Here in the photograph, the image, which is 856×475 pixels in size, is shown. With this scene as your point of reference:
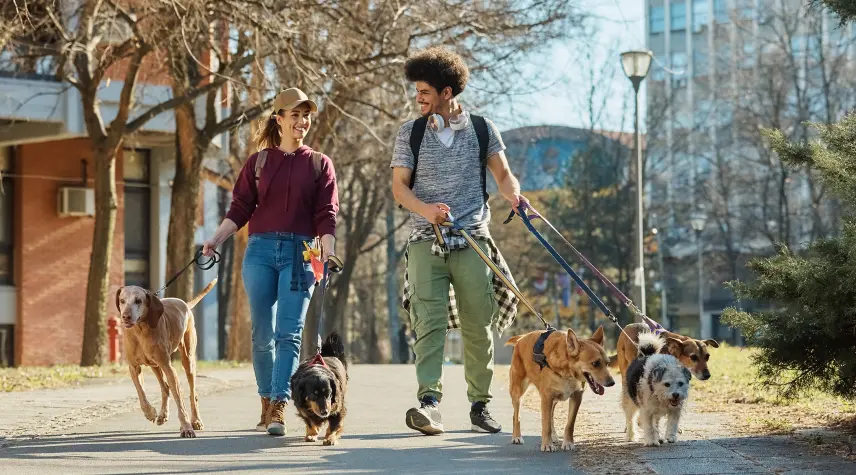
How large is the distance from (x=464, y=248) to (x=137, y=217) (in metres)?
23.4

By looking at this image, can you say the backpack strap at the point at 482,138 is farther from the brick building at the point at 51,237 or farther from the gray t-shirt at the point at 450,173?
the brick building at the point at 51,237

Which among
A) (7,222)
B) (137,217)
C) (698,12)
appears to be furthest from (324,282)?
(698,12)

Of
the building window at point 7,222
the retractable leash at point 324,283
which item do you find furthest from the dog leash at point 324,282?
the building window at point 7,222

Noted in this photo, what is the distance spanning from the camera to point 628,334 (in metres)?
9.91

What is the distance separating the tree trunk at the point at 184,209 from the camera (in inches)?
901

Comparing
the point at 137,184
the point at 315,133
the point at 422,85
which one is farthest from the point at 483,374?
the point at 137,184

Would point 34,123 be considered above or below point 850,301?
above

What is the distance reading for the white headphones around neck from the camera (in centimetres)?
875

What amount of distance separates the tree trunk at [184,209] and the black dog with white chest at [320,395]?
14.6 meters

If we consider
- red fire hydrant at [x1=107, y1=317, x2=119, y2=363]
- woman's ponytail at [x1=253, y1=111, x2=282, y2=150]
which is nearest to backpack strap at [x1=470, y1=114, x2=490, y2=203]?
woman's ponytail at [x1=253, y1=111, x2=282, y2=150]

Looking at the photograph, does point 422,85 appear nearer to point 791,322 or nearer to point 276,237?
point 276,237

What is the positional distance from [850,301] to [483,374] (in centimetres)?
240

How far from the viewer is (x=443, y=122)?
8.79 m

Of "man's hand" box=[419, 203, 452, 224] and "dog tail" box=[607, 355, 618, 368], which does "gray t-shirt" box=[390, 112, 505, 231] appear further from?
"dog tail" box=[607, 355, 618, 368]
